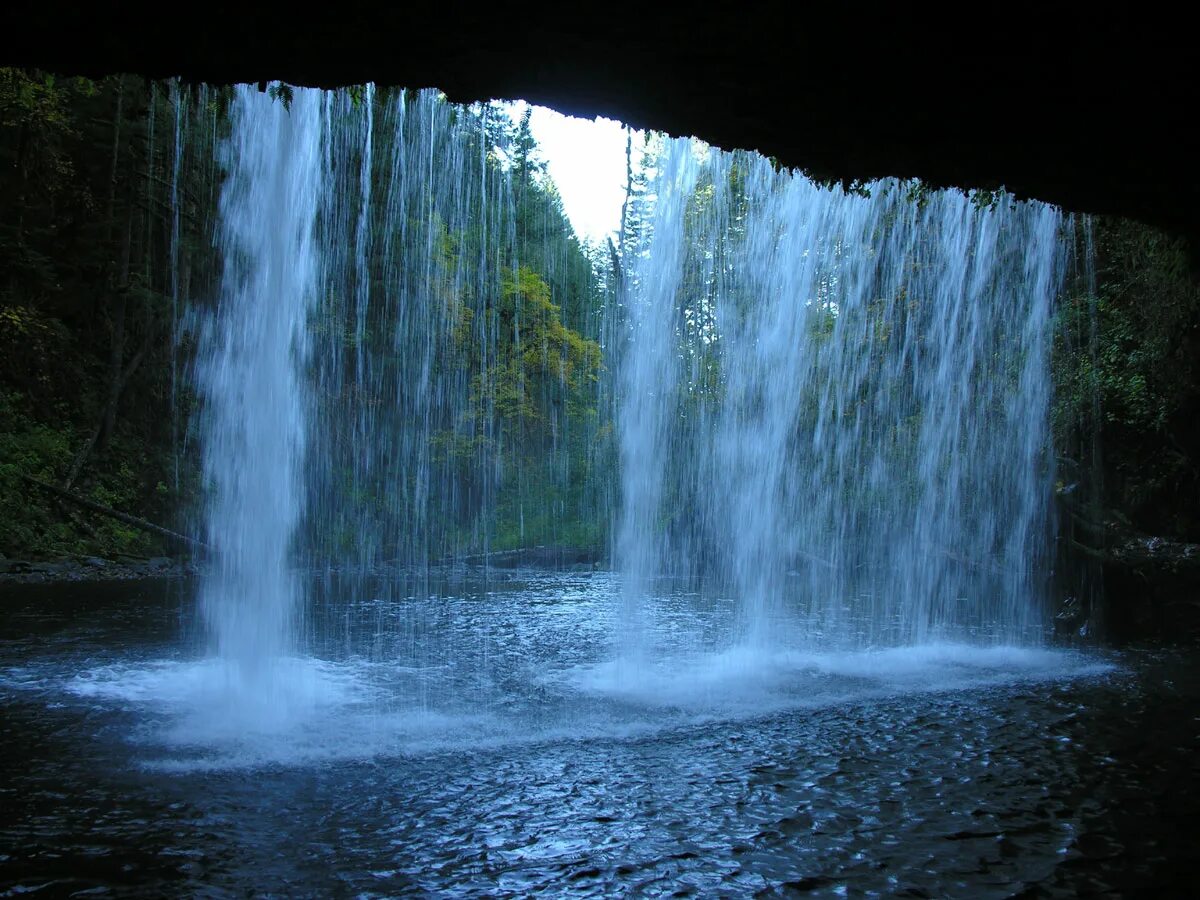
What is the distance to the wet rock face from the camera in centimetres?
488

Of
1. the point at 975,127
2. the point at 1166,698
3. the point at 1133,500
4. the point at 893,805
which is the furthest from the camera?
the point at 1133,500

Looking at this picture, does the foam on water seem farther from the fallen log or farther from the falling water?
the fallen log

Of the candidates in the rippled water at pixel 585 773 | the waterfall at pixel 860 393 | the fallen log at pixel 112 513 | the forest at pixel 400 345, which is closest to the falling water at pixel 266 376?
the rippled water at pixel 585 773

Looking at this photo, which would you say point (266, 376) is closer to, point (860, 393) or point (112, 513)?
point (112, 513)

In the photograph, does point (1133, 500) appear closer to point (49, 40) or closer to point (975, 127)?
point (975, 127)

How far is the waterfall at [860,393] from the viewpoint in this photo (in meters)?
15.7

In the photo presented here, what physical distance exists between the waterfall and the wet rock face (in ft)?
7.88

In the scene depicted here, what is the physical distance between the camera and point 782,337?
2130cm

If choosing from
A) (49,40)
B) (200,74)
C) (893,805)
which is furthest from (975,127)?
(49,40)

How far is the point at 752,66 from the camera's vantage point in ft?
17.6

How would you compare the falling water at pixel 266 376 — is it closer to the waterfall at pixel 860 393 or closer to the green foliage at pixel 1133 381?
the waterfall at pixel 860 393

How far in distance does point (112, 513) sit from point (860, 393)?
18.4 meters

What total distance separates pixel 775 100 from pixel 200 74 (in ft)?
12.8

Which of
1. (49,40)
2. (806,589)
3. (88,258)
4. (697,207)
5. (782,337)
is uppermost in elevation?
(697,207)
